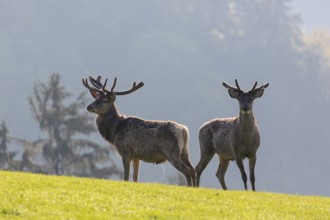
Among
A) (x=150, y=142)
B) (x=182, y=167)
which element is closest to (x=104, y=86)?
(x=150, y=142)

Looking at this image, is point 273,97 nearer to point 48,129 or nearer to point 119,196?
point 48,129

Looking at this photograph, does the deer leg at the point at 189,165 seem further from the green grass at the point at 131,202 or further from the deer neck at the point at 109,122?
the green grass at the point at 131,202

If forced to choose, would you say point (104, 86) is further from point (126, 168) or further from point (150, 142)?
point (126, 168)

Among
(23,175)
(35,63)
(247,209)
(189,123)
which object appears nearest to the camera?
(247,209)

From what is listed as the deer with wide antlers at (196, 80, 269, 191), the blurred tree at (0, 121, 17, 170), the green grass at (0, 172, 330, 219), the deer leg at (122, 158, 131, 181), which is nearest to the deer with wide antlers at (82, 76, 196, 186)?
the deer leg at (122, 158, 131, 181)

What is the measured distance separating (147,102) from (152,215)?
160 m

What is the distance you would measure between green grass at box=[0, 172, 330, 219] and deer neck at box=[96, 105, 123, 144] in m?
5.49

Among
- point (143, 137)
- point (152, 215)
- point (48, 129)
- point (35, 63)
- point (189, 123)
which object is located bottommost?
point (152, 215)

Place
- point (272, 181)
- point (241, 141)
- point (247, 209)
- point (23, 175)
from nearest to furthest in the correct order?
point (247, 209), point (23, 175), point (241, 141), point (272, 181)

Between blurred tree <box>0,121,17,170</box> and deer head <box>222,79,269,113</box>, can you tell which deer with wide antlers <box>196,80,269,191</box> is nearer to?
deer head <box>222,79,269,113</box>

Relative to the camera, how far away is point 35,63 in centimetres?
18775

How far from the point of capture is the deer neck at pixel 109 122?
1081 inches

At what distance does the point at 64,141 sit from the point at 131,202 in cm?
5453

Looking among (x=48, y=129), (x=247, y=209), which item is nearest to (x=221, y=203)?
(x=247, y=209)
